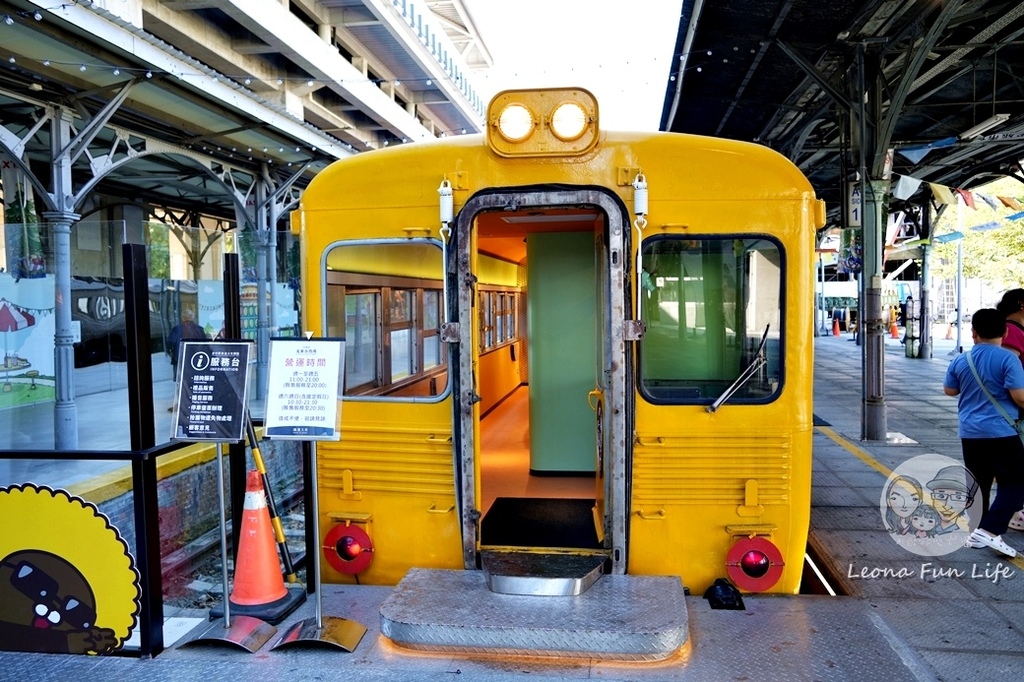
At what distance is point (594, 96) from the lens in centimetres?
396

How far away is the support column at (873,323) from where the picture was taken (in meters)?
9.82

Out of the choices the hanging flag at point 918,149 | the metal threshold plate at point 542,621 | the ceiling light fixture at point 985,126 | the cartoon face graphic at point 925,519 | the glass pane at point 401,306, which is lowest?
the cartoon face graphic at point 925,519

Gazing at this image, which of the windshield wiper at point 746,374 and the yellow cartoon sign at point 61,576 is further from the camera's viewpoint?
the windshield wiper at point 746,374

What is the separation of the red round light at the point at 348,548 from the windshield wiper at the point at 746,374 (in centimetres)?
205

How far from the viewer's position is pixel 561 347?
5.86 meters

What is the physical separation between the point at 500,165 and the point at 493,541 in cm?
211

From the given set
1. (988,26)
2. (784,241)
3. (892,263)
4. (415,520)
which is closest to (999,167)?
(988,26)

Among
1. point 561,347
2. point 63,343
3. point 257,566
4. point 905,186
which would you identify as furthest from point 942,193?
point 63,343

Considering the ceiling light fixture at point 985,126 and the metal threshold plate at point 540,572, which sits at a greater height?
the ceiling light fixture at point 985,126

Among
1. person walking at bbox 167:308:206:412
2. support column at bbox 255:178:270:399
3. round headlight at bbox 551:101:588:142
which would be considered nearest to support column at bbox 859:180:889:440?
round headlight at bbox 551:101:588:142

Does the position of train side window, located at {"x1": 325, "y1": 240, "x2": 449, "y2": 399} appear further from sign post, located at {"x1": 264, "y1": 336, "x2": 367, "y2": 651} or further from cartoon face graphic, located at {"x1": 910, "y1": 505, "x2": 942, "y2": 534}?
cartoon face graphic, located at {"x1": 910, "y1": 505, "x2": 942, "y2": 534}

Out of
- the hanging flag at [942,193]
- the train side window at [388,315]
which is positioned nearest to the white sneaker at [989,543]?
the train side window at [388,315]

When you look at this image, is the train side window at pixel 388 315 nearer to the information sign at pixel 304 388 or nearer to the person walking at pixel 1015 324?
the information sign at pixel 304 388

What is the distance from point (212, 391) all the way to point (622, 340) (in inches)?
80.4
